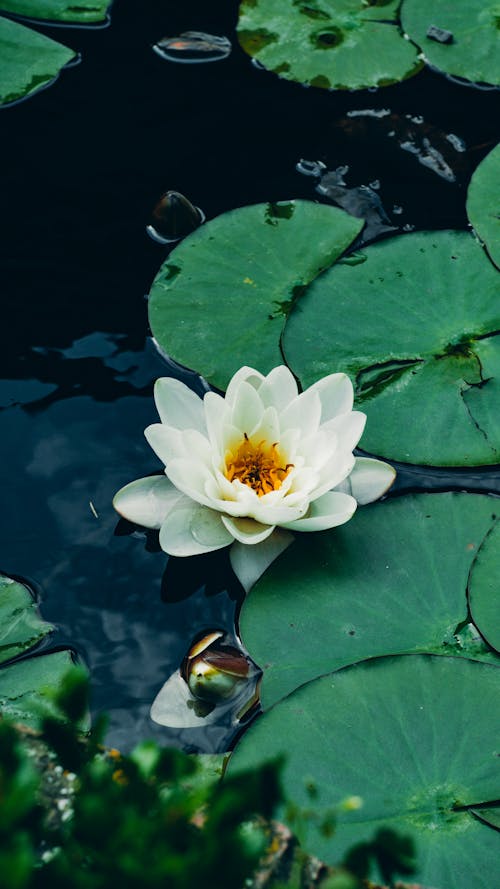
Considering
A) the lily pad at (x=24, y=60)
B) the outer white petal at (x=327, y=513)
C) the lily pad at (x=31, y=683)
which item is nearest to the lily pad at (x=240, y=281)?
the outer white petal at (x=327, y=513)

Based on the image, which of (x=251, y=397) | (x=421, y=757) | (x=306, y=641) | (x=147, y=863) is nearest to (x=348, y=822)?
(x=421, y=757)

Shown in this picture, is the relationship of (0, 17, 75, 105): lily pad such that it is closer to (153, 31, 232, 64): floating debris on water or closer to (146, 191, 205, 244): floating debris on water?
(153, 31, 232, 64): floating debris on water

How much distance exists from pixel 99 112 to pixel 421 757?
10.3ft

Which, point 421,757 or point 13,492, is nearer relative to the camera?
point 421,757

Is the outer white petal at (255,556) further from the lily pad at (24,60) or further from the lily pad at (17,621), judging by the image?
the lily pad at (24,60)

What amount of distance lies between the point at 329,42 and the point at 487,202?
4.23 ft

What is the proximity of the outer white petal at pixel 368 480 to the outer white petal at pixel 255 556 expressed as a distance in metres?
0.22

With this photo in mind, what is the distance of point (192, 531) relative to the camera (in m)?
2.41

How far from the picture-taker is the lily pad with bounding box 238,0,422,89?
3.90 metres

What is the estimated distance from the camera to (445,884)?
1881 millimetres

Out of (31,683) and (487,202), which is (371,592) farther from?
(487,202)

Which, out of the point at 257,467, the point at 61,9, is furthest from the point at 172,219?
the point at 61,9

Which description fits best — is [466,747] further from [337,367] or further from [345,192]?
[345,192]

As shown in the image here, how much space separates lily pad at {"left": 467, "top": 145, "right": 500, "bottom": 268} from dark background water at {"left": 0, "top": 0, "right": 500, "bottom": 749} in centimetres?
16
